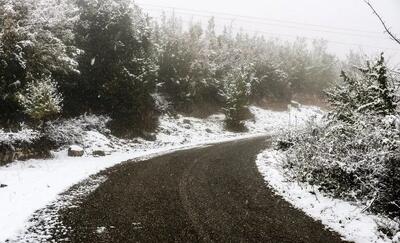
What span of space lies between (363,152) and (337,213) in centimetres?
189

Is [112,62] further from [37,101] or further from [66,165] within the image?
[66,165]

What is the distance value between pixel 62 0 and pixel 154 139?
9049 mm

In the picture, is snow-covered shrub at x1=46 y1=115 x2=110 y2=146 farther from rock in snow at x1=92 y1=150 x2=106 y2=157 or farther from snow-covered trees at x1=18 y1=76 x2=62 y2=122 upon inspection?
snow-covered trees at x1=18 y1=76 x2=62 y2=122

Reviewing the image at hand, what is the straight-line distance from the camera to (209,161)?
1614 centimetres

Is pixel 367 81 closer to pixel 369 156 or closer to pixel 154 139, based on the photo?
pixel 369 156

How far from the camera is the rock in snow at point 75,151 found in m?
16.2

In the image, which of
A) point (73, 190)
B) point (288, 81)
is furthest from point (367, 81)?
point (288, 81)

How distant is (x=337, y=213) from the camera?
9227mm

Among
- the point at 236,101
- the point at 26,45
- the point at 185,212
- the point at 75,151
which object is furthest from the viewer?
the point at 236,101

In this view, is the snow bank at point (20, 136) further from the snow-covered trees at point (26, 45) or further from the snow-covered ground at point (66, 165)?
the snow-covered trees at point (26, 45)

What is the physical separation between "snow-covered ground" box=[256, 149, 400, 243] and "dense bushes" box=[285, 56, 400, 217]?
35 cm

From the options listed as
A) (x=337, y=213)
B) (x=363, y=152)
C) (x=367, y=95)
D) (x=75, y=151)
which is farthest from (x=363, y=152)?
(x=75, y=151)

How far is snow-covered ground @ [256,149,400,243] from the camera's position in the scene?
25.7 feet

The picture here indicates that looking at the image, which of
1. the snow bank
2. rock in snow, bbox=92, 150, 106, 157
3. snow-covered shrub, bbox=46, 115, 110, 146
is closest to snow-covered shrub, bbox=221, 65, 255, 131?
snow-covered shrub, bbox=46, 115, 110, 146
